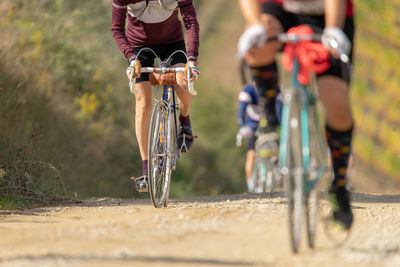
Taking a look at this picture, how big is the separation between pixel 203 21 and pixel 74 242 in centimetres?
7873

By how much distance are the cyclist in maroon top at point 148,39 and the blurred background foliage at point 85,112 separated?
1218mm

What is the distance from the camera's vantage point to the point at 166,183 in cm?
691

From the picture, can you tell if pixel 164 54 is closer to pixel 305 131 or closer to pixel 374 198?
pixel 374 198

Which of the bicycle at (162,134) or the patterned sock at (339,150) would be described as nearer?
the patterned sock at (339,150)

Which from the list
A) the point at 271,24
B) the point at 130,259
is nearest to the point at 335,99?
the point at 271,24

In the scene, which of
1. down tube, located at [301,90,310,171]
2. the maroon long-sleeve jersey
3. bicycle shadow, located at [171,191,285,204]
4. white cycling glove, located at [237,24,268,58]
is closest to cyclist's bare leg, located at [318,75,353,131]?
down tube, located at [301,90,310,171]

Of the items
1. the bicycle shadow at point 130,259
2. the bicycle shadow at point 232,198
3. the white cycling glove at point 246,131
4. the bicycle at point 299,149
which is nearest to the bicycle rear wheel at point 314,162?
the bicycle at point 299,149

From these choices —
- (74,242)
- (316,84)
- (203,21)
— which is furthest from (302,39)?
(203,21)

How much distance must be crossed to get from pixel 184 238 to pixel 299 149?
3.71 ft

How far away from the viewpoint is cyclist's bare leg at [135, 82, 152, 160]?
6.75 m

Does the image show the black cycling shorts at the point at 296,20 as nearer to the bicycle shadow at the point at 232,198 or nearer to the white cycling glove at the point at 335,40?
the white cycling glove at the point at 335,40

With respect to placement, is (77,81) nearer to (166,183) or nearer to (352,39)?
(166,183)

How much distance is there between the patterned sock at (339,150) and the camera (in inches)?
178

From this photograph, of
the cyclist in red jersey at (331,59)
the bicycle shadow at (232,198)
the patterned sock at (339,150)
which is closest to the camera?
the cyclist in red jersey at (331,59)
